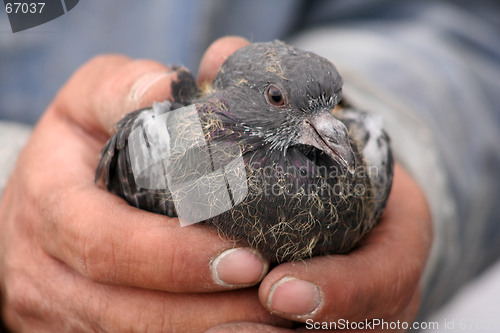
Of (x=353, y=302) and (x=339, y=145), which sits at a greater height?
(x=339, y=145)

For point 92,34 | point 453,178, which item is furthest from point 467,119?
point 92,34

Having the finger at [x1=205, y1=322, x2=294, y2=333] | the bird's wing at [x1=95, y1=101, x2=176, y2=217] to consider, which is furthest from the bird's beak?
the finger at [x1=205, y1=322, x2=294, y2=333]

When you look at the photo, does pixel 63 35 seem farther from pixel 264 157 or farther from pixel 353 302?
pixel 353 302

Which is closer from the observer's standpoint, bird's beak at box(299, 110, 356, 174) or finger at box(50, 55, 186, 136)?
bird's beak at box(299, 110, 356, 174)

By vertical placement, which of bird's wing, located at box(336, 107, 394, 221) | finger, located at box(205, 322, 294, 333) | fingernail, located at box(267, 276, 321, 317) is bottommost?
finger, located at box(205, 322, 294, 333)

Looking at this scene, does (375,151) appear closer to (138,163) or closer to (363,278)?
(363,278)

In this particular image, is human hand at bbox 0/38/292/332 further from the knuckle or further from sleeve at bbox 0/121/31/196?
sleeve at bbox 0/121/31/196
